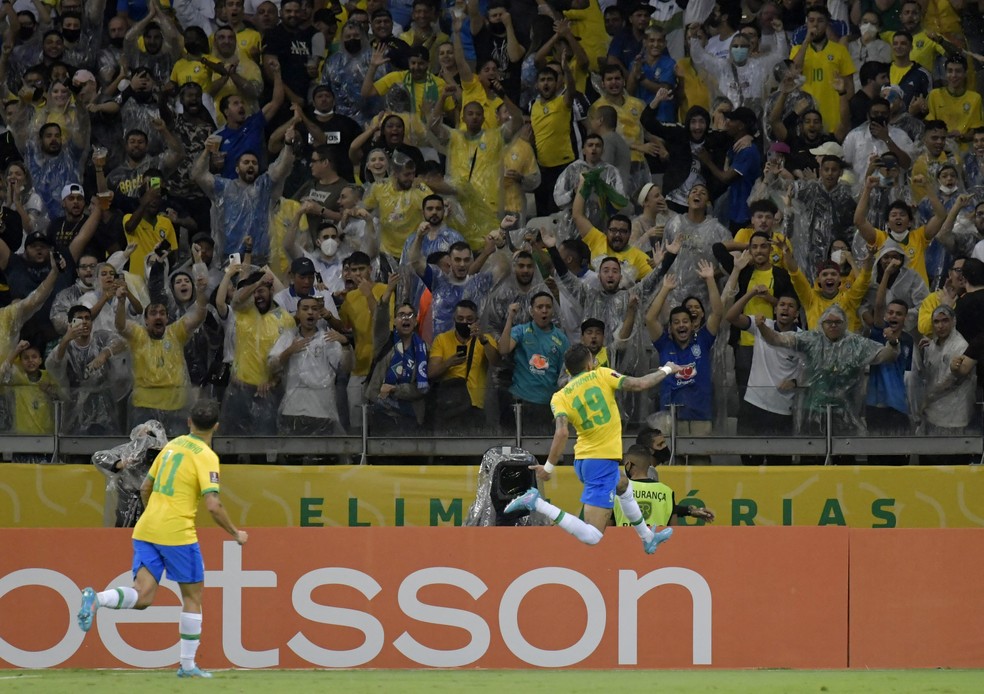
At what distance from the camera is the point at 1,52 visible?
18719mm

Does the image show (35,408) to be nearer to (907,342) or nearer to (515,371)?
(515,371)

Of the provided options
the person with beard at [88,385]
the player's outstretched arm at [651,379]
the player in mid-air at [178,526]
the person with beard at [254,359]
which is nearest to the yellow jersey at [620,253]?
the person with beard at [254,359]

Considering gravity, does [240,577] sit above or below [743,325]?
below

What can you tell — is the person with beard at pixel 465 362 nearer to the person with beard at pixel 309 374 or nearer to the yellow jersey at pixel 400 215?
the person with beard at pixel 309 374

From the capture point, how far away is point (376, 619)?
39.8 ft

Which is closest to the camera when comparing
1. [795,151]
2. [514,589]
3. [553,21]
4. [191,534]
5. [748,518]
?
[191,534]

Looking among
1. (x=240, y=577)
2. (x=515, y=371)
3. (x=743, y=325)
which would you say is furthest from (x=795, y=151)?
(x=240, y=577)

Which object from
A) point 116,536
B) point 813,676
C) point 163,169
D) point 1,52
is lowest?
point 813,676

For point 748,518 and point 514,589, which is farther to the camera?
point 748,518

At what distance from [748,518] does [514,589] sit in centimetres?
295

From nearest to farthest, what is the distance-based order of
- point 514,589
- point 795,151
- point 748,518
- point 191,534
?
point 191,534 < point 514,589 < point 748,518 < point 795,151

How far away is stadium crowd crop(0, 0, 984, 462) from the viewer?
14141mm

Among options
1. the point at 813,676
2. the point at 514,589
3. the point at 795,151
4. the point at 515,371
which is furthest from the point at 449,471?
the point at 795,151

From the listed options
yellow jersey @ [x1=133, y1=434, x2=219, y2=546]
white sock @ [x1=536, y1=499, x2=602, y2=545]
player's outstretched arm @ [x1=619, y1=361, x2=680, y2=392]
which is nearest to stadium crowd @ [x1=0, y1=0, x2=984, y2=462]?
player's outstretched arm @ [x1=619, y1=361, x2=680, y2=392]
